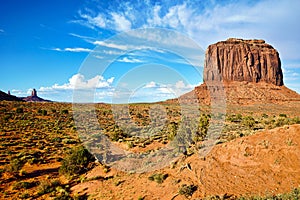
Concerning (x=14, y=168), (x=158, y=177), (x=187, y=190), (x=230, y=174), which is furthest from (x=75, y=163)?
(x=230, y=174)

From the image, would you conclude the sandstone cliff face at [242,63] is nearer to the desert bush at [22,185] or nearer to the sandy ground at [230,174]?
the sandy ground at [230,174]

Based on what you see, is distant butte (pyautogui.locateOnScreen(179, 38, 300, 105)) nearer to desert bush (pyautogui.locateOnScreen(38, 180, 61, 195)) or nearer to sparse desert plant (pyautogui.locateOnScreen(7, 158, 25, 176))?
sparse desert plant (pyautogui.locateOnScreen(7, 158, 25, 176))

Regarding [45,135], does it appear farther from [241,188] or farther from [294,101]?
[294,101]

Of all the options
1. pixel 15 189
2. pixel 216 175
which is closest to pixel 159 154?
pixel 216 175

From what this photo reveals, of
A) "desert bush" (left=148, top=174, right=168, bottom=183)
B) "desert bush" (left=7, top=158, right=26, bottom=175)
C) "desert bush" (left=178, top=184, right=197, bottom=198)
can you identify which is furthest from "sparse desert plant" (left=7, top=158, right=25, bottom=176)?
"desert bush" (left=178, top=184, right=197, bottom=198)

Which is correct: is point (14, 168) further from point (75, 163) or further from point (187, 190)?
point (187, 190)

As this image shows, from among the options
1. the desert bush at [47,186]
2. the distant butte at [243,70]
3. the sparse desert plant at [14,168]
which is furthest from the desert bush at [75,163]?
the distant butte at [243,70]
